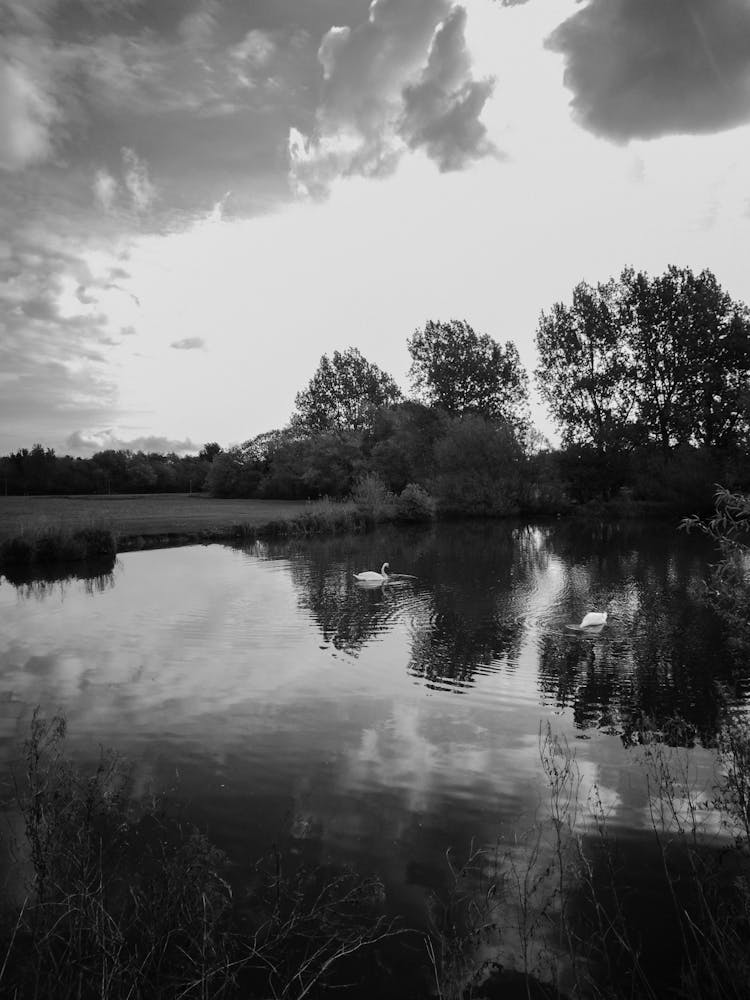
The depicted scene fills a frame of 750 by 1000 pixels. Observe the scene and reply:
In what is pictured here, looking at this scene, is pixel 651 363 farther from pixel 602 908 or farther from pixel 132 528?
pixel 602 908

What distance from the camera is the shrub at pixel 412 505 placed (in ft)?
173

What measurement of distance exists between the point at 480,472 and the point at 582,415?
11.6 metres

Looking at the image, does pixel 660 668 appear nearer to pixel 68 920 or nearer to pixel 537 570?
pixel 68 920

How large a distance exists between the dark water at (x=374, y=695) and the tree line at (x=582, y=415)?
34.1m

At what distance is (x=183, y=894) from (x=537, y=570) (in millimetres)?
23500

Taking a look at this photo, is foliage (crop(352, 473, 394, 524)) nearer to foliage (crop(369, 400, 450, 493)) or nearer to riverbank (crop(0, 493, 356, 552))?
riverbank (crop(0, 493, 356, 552))

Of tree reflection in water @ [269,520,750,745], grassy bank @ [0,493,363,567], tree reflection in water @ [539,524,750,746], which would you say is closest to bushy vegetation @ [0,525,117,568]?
grassy bank @ [0,493,363,567]

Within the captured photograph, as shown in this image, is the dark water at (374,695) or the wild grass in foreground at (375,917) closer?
the wild grass in foreground at (375,917)

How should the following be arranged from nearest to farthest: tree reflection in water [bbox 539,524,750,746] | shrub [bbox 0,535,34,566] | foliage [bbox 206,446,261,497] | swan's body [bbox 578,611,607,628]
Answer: tree reflection in water [bbox 539,524,750,746]
swan's body [bbox 578,611,607,628]
shrub [bbox 0,535,34,566]
foliage [bbox 206,446,261,497]

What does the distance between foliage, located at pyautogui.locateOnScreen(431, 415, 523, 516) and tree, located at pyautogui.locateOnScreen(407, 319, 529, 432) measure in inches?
470

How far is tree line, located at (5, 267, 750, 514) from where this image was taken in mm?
54062

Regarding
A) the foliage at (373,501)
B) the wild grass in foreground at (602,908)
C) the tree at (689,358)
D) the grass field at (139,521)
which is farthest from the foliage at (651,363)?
the wild grass in foreground at (602,908)

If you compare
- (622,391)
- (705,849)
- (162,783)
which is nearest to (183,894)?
(162,783)

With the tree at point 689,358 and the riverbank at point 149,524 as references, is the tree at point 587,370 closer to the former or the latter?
the tree at point 689,358
